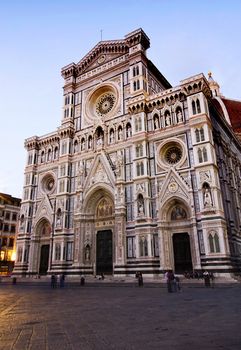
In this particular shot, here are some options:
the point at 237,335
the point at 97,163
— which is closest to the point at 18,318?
the point at 237,335

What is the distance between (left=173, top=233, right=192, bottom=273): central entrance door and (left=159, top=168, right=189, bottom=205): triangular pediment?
344 cm

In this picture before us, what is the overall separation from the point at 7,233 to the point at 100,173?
92.1 feet

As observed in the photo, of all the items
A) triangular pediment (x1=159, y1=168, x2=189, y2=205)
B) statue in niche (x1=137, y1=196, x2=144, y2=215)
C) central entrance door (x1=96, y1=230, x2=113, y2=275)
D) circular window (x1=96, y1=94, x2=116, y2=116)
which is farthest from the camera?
circular window (x1=96, y1=94, x2=116, y2=116)

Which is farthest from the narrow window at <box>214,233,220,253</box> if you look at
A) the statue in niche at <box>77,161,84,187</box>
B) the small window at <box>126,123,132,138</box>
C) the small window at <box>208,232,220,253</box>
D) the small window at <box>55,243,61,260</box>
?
the small window at <box>55,243,61,260</box>

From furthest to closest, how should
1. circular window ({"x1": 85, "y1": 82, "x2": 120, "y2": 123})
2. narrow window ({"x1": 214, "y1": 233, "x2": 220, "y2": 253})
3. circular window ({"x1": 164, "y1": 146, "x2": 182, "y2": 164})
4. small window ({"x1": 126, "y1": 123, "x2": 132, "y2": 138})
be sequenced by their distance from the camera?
circular window ({"x1": 85, "y1": 82, "x2": 120, "y2": 123}) < small window ({"x1": 126, "y1": 123, "x2": 132, "y2": 138}) < circular window ({"x1": 164, "y1": 146, "x2": 182, "y2": 164}) < narrow window ({"x1": 214, "y1": 233, "x2": 220, "y2": 253})

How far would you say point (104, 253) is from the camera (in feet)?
94.9

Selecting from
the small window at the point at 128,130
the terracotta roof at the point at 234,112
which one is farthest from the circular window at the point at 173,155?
the terracotta roof at the point at 234,112

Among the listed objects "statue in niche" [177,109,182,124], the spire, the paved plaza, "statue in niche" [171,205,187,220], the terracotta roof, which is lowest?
the paved plaza

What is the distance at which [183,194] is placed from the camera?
24641mm

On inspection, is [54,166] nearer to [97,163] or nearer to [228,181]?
[97,163]

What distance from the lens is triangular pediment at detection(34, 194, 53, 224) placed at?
109 ft

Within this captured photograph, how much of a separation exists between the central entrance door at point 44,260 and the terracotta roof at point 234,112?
39.2 metres

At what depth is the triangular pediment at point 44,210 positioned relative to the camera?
33266mm

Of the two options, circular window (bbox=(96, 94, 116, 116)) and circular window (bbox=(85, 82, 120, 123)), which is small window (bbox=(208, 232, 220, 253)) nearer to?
circular window (bbox=(85, 82, 120, 123))
